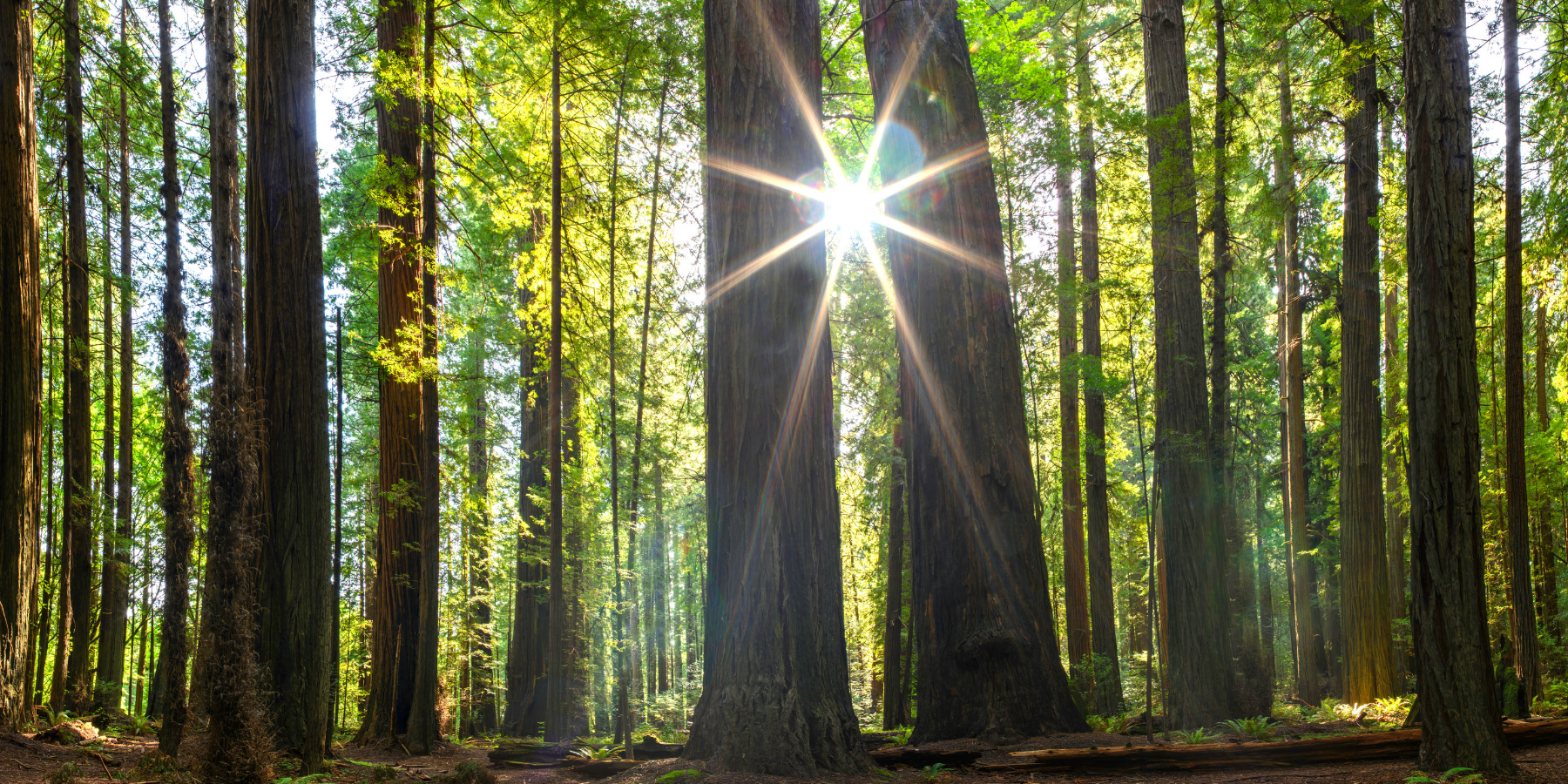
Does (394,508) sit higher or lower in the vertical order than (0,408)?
lower

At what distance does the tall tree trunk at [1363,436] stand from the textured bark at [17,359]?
14837mm

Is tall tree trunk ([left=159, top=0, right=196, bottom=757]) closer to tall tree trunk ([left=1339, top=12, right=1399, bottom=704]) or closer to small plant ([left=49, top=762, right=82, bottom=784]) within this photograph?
small plant ([left=49, top=762, right=82, bottom=784])

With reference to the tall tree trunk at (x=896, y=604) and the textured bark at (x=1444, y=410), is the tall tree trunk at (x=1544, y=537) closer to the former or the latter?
the tall tree trunk at (x=896, y=604)

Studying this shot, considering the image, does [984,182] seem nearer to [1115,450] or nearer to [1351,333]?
[1351,333]

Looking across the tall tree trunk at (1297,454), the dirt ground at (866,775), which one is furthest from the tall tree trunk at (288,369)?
the tall tree trunk at (1297,454)

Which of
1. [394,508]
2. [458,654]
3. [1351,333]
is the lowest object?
[458,654]

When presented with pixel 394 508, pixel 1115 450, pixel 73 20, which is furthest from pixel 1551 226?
pixel 73 20

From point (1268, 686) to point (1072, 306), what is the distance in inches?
250

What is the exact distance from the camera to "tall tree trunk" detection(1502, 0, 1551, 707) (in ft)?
26.0

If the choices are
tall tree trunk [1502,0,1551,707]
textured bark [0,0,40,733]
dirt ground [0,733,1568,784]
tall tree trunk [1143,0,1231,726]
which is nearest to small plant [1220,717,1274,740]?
tall tree trunk [1143,0,1231,726]

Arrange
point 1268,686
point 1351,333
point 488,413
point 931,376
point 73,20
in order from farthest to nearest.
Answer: point 488,413 → point 1351,333 → point 1268,686 → point 73,20 → point 931,376

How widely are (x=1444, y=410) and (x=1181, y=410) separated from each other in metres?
4.19

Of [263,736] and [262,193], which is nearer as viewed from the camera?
[263,736]

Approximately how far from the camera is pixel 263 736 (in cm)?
573
